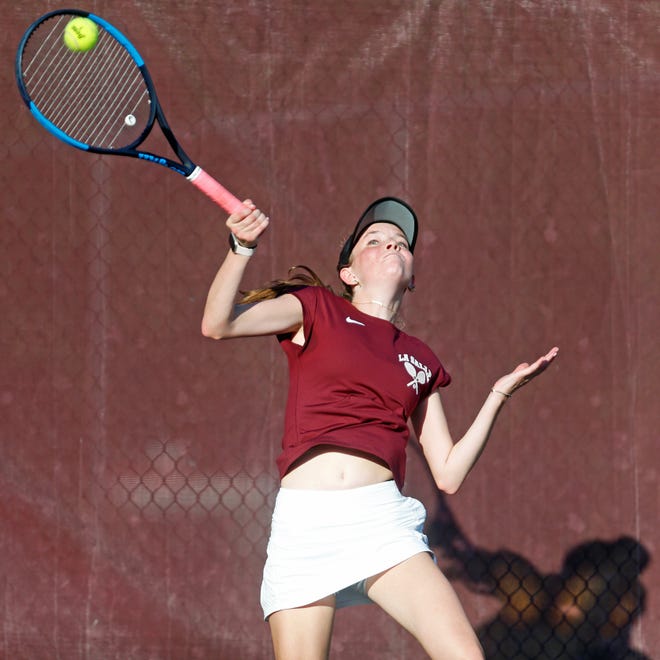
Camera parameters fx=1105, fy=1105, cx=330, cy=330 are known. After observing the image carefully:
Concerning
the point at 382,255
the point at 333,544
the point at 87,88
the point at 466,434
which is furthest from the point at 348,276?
the point at 87,88

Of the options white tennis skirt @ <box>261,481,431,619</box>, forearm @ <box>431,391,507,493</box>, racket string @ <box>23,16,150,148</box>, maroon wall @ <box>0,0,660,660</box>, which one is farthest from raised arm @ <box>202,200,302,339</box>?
maroon wall @ <box>0,0,660,660</box>

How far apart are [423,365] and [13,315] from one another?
2120 mm

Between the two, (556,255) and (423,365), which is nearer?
→ (423,365)

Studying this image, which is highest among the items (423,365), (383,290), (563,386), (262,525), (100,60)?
(100,60)

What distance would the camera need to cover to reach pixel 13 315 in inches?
167

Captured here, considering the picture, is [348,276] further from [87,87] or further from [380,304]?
[87,87]

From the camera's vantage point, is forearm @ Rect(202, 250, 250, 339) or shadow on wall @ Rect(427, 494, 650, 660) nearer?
forearm @ Rect(202, 250, 250, 339)

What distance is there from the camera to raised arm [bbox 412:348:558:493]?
8.67 feet

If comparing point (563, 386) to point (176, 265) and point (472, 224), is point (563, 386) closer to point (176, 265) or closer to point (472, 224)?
point (472, 224)

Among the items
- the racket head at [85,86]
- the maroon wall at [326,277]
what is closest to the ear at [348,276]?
the racket head at [85,86]

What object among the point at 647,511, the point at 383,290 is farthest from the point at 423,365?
the point at 647,511

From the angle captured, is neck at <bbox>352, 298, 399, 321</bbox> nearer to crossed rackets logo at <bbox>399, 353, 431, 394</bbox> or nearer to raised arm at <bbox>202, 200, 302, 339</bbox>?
crossed rackets logo at <bbox>399, 353, 431, 394</bbox>

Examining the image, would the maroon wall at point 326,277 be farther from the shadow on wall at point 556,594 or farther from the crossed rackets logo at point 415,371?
the crossed rackets logo at point 415,371

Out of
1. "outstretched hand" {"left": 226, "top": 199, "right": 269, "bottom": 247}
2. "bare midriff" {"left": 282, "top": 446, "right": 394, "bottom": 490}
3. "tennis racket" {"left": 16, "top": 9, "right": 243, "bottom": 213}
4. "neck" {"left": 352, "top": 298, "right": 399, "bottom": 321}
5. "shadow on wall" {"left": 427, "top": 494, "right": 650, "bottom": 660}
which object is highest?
"tennis racket" {"left": 16, "top": 9, "right": 243, "bottom": 213}
